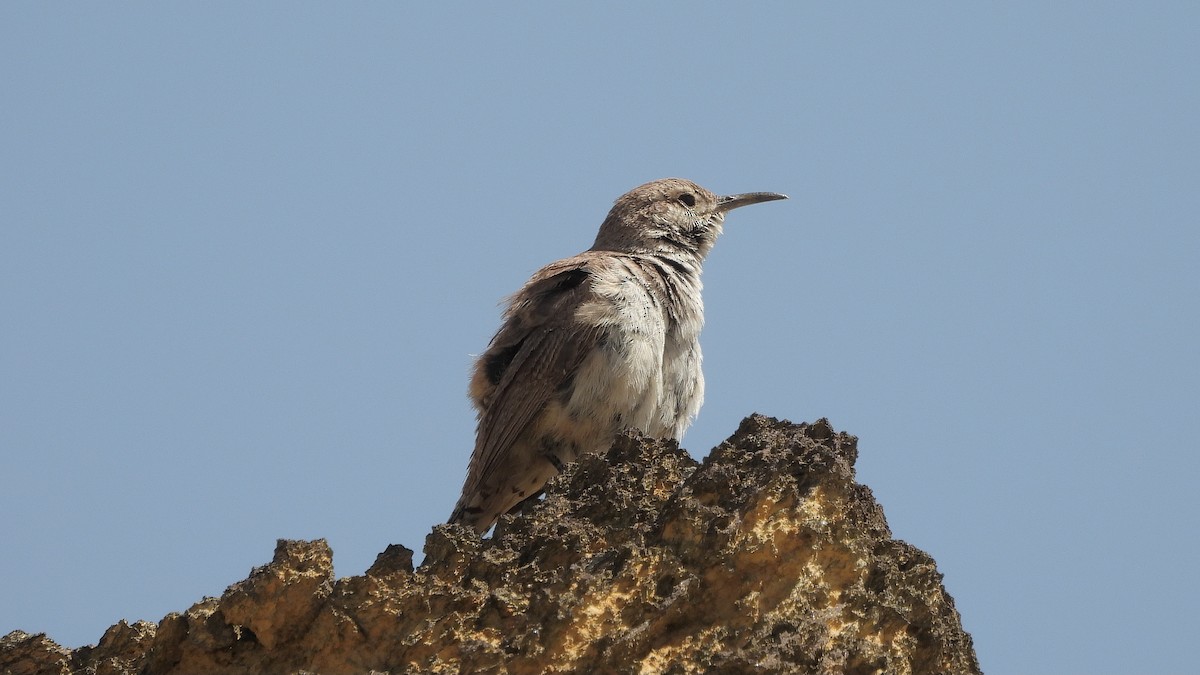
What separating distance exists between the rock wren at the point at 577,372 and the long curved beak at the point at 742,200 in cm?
153

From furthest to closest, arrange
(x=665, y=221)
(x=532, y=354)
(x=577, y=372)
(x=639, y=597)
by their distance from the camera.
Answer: (x=665, y=221) → (x=532, y=354) → (x=577, y=372) → (x=639, y=597)

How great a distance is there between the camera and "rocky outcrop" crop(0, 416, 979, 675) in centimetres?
503

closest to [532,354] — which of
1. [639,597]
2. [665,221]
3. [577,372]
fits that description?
[577,372]

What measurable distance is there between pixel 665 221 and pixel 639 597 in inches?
218

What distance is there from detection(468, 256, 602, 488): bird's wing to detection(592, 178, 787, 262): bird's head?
0.97 meters

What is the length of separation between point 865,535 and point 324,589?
6.88 feet

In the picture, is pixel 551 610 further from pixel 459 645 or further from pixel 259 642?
pixel 259 642

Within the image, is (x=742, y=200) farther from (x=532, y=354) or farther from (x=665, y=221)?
(x=532, y=354)

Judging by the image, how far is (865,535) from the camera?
5.36 metres

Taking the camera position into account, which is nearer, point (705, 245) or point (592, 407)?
point (592, 407)

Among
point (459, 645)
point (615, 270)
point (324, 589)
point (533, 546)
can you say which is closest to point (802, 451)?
point (533, 546)

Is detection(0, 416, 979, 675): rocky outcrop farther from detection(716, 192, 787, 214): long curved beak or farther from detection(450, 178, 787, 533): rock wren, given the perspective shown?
detection(716, 192, 787, 214): long curved beak

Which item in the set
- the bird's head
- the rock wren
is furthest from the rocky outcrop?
the bird's head

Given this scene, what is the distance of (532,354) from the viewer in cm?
888
